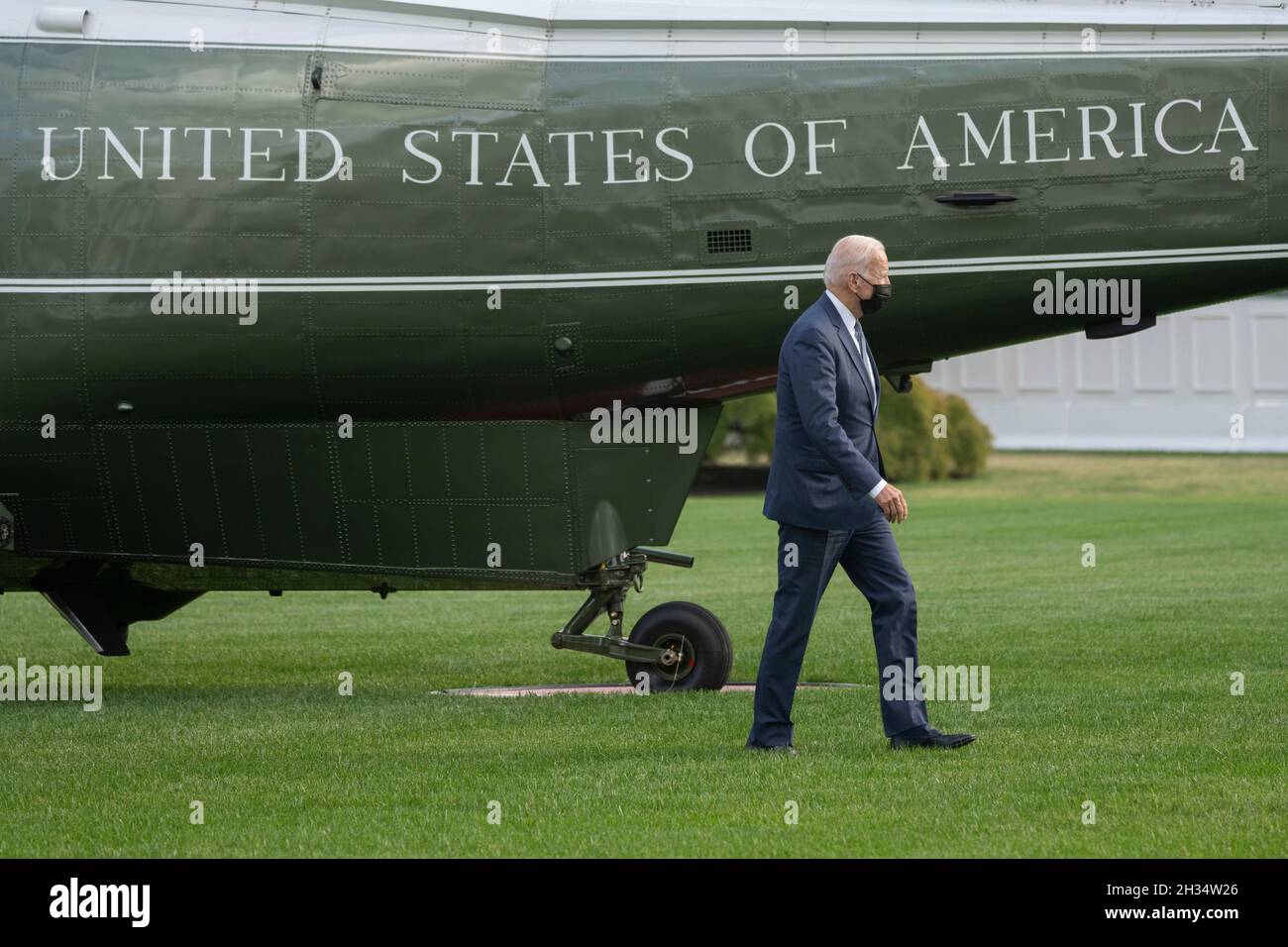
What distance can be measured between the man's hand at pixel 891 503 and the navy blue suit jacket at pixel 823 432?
66 mm

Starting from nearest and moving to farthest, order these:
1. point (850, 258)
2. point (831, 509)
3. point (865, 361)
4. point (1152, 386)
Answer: point (831, 509), point (850, 258), point (865, 361), point (1152, 386)

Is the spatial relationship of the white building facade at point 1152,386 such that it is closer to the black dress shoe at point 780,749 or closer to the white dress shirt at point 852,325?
the white dress shirt at point 852,325

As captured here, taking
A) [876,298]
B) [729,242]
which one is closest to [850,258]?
[876,298]

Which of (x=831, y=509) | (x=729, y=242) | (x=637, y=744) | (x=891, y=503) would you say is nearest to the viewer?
(x=891, y=503)

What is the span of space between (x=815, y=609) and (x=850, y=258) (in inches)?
59.1

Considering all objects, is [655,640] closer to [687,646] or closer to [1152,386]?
[687,646]

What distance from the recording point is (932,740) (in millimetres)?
7863

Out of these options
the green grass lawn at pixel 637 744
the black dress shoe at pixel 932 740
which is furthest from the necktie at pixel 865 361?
→ the green grass lawn at pixel 637 744

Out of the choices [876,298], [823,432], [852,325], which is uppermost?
[876,298]

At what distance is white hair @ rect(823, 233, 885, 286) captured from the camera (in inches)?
306

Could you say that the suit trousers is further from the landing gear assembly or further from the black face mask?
the landing gear assembly

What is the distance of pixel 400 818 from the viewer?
6922 millimetres

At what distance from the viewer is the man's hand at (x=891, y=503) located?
7383 millimetres

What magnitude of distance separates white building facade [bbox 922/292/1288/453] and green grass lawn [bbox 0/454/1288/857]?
25519mm
